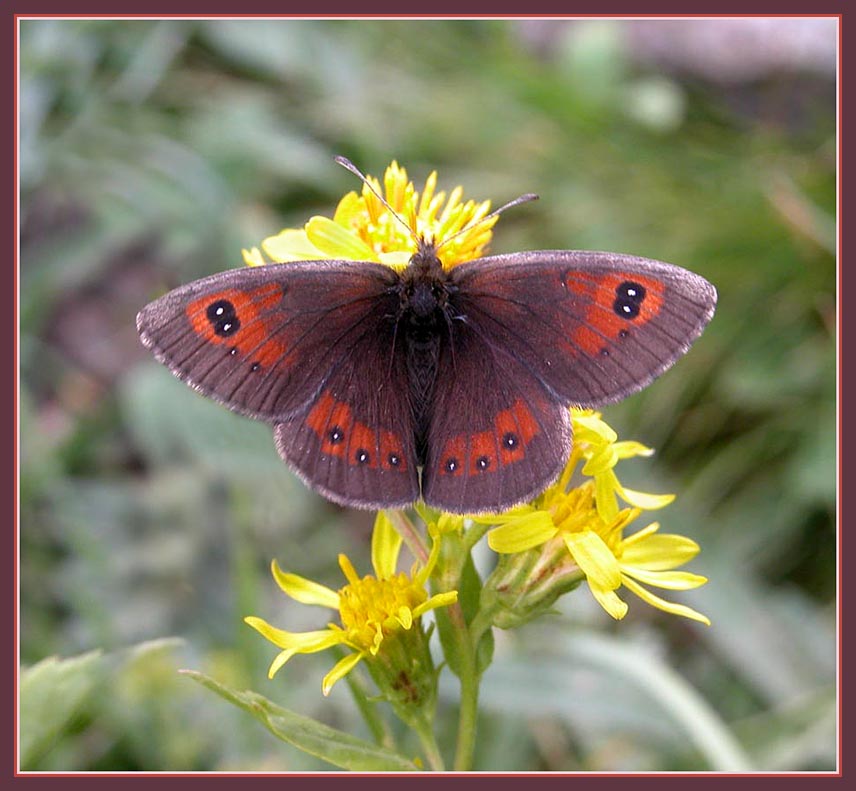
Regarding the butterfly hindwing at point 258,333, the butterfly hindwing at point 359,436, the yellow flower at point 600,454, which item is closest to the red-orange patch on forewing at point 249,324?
the butterfly hindwing at point 258,333

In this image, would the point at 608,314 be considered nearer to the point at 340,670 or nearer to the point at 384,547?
the point at 384,547

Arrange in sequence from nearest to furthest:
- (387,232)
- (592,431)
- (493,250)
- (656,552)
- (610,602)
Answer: (610,602) → (592,431) → (656,552) → (387,232) → (493,250)

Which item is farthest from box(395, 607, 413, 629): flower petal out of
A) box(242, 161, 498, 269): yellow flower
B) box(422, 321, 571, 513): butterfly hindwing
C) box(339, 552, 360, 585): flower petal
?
box(242, 161, 498, 269): yellow flower

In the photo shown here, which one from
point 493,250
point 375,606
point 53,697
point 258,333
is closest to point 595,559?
point 375,606

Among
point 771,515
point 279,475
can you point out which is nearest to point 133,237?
point 279,475

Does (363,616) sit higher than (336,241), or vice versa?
(336,241)

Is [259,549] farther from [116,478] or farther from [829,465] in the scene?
[829,465]

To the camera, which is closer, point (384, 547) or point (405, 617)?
point (405, 617)

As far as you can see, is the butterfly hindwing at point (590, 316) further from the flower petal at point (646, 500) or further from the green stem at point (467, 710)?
the green stem at point (467, 710)
